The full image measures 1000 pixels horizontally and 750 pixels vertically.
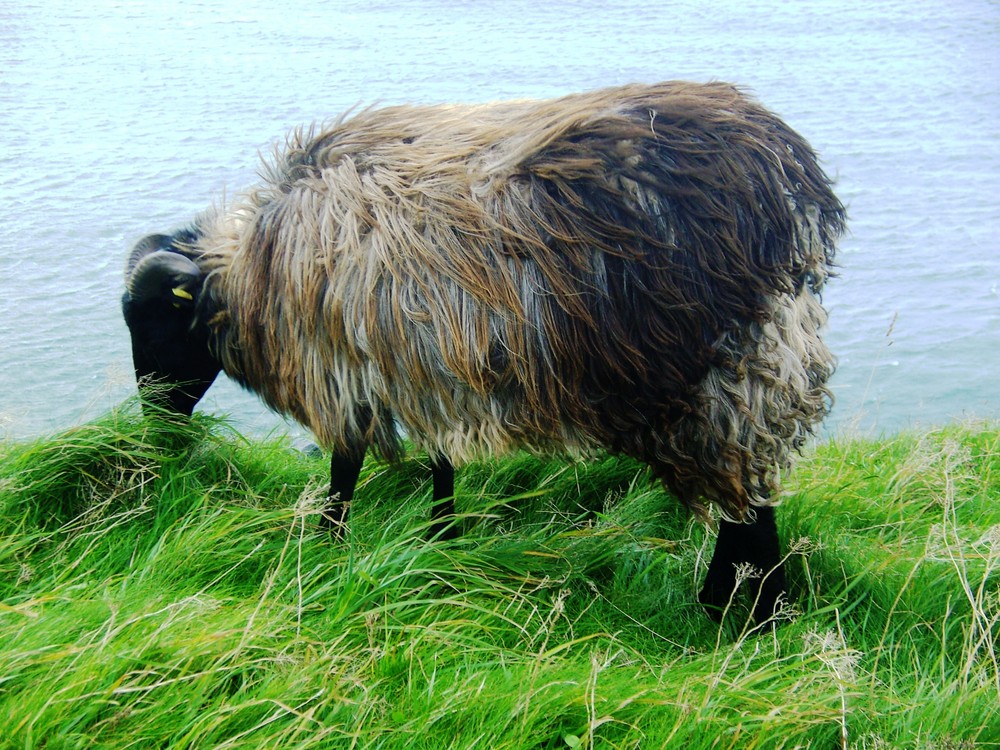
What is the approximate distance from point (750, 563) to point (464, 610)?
1168 mm

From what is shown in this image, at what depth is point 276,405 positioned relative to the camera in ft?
13.1

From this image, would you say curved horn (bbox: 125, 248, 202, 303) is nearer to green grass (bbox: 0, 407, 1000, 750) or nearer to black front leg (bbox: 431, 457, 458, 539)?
green grass (bbox: 0, 407, 1000, 750)

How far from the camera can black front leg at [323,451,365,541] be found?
3.82 meters

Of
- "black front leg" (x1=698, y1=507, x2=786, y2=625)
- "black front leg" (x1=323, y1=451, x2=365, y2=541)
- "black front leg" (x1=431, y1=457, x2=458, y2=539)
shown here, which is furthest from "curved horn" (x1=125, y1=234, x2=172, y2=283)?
"black front leg" (x1=698, y1=507, x2=786, y2=625)

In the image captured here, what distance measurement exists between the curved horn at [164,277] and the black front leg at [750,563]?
2.48m

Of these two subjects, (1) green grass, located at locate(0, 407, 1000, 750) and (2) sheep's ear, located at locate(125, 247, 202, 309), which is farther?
(2) sheep's ear, located at locate(125, 247, 202, 309)

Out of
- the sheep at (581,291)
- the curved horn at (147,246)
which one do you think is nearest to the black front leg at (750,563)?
the sheep at (581,291)

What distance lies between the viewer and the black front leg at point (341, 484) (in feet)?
12.5

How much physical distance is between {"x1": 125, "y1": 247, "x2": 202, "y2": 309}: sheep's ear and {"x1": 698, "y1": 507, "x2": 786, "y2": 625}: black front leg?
247 centimetres

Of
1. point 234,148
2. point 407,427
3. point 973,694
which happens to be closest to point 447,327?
point 407,427

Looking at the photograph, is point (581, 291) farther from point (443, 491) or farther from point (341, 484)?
point (341, 484)

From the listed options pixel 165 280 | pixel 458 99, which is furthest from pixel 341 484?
pixel 458 99

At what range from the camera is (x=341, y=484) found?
154 inches

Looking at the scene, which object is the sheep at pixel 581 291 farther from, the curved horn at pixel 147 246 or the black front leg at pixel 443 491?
the curved horn at pixel 147 246
